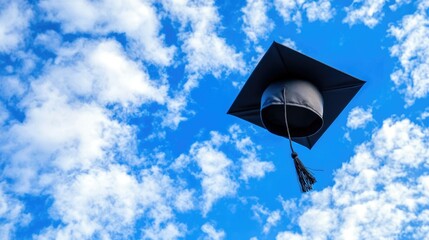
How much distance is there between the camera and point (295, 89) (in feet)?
13.0

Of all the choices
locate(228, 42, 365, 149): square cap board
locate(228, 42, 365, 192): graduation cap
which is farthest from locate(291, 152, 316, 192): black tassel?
locate(228, 42, 365, 149): square cap board

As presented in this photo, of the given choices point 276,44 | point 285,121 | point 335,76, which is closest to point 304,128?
point 285,121

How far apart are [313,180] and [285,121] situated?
627 millimetres

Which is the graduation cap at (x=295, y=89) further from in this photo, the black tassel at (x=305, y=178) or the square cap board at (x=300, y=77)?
the black tassel at (x=305, y=178)

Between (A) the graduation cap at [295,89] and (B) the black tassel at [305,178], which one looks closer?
(B) the black tassel at [305,178]

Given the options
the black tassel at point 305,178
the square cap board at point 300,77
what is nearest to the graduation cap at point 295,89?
the square cap board at point 300,77

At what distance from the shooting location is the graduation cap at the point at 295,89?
3.92m

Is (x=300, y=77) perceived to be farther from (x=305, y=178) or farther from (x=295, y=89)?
(x=305, y=178)

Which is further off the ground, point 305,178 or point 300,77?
point 300,77

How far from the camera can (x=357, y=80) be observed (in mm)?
4090

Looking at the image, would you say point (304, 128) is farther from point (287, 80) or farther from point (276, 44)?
point (276, 44)

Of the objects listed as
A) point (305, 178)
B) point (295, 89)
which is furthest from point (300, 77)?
point (305, 178)

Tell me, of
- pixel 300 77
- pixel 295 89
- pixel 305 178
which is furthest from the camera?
pixel 300 77

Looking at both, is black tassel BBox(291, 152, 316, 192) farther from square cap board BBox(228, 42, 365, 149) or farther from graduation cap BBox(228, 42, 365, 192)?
square cap board BBox(228, 42, 365, 149)
